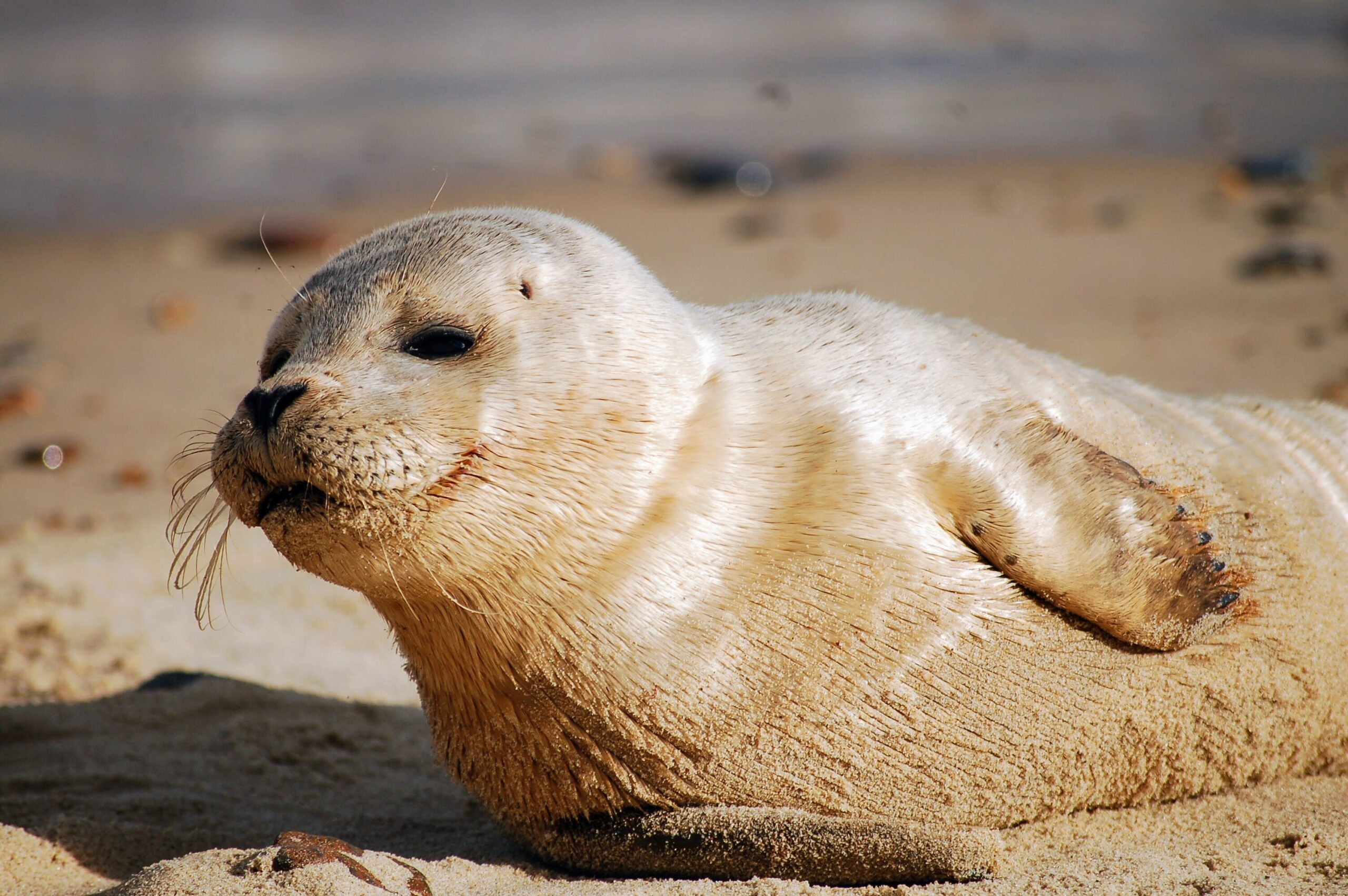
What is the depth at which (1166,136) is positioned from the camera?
11.9 metres

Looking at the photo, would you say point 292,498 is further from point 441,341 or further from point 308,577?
point 308,577

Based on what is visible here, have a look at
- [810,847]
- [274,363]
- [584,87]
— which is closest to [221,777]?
[274,363]

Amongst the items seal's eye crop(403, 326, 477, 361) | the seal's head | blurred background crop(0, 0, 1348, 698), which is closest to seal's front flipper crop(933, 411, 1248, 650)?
the seal's head

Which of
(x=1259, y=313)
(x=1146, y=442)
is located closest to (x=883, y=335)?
(x=1146, y=442)

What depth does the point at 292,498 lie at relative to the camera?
2793 millimetres

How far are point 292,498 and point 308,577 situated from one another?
10.8 feet

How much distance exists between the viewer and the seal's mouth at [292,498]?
276 cm

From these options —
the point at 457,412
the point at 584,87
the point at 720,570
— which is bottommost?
the point at 720,570

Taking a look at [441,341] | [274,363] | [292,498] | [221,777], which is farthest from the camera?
[221,777]

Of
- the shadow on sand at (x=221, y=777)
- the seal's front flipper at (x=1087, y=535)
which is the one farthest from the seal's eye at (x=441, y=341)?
the shadow on sand at (x=221, y=777)

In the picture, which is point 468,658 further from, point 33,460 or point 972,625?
point 33,460

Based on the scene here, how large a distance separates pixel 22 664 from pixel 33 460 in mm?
2857

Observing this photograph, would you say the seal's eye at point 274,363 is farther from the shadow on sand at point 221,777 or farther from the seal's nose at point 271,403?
the shadow on sand at point 221,777

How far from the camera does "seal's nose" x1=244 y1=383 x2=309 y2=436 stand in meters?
2.78
